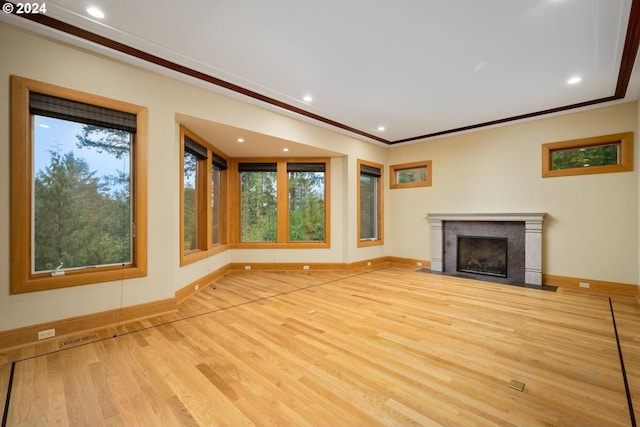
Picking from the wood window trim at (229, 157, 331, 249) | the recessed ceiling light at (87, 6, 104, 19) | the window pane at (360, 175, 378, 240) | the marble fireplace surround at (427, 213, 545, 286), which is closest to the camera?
the recessed ceiling light at (87, 6, 104, 19)

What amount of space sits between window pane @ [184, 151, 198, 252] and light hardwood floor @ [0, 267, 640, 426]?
1.16m

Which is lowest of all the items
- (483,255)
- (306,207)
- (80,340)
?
(80,340)

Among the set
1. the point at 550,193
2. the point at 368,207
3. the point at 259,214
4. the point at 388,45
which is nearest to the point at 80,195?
the point at 259,214

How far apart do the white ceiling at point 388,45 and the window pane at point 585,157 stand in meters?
0.80

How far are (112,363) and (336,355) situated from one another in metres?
1.85

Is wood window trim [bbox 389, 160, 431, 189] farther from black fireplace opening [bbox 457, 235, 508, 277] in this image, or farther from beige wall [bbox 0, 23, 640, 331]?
black fireplace opening [bbox 457, 235, 508, 277]

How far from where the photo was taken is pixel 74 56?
266 centimetres

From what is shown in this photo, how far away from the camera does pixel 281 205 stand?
5793mm

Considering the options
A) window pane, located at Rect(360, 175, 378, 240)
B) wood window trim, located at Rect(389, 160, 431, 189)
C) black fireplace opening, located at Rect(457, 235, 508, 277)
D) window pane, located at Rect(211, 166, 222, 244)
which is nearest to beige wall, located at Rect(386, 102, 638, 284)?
wood window trim, located at Rect(389, 160, 431, 189)

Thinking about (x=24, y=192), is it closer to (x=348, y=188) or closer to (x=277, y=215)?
(x=277, y=215)

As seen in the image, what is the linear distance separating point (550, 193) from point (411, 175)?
266 cm

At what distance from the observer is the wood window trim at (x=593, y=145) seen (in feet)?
13.2

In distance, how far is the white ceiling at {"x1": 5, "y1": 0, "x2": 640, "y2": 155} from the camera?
2293 mm

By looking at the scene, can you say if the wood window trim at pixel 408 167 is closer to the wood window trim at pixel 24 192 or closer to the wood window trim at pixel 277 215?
the wood window trim at pixel 277 215
